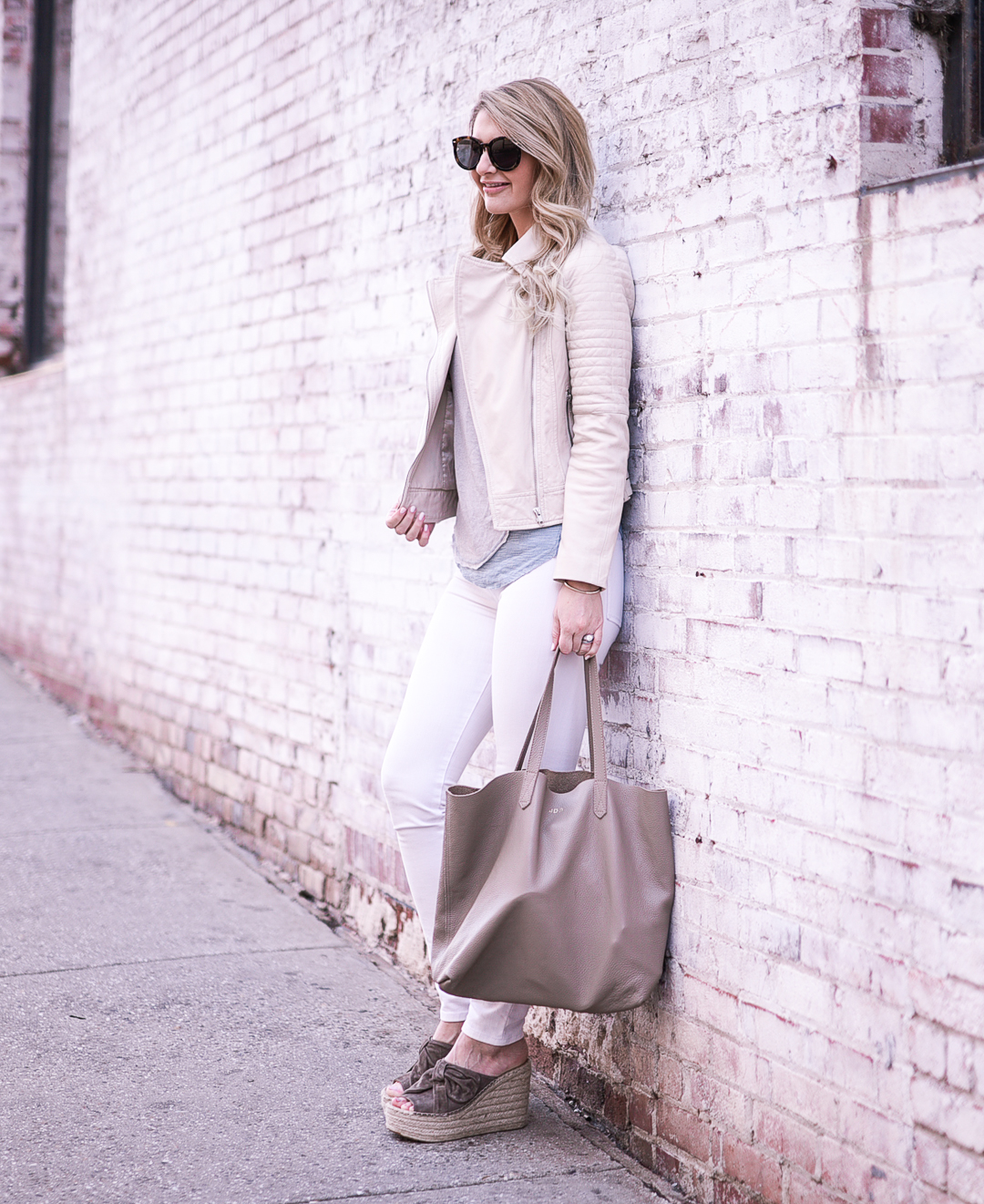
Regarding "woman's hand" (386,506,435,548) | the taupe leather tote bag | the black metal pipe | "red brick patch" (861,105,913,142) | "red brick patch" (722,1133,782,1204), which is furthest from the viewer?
the black metal pipe

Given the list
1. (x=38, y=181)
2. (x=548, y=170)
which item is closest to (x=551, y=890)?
(x=548, y=170)

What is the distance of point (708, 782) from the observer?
2740 mm

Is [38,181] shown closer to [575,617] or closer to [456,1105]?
[575,617]

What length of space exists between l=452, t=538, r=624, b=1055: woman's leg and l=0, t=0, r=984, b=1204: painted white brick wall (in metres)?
0.15

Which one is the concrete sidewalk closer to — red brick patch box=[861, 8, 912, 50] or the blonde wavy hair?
the blonde wavy hair

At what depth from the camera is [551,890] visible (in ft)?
8.65

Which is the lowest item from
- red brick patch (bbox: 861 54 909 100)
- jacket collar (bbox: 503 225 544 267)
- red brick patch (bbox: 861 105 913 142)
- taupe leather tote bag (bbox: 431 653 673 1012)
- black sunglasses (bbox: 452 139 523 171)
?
taupe leather tote bag (bbox: 431 653 673 1012)

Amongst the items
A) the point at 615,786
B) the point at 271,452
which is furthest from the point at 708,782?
the point at 271,452

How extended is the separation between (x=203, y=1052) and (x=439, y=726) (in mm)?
1085

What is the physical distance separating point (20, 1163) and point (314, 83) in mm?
3718

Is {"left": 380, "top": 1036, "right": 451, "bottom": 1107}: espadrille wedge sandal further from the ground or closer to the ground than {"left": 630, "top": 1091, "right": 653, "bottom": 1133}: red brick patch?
further from the ground

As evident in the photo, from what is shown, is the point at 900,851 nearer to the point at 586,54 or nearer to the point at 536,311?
the point at 536,311

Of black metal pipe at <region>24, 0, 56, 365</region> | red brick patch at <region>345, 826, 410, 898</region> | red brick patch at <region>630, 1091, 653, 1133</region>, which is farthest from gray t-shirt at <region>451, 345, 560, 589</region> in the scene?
black metal pipe at <region>24, 0, 56, 365</region>

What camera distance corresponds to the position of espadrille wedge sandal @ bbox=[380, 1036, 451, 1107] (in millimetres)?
2992
